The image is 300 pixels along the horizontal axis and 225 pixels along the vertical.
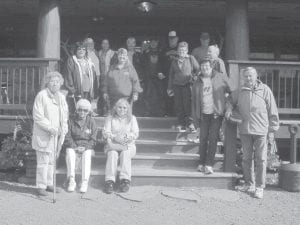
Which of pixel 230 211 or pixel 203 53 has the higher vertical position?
pixel 203 53

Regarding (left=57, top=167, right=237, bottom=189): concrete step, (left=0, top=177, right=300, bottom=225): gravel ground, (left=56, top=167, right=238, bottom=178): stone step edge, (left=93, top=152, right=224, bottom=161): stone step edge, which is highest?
(left=93, top=152, right=224, bottom=161): stone step edge

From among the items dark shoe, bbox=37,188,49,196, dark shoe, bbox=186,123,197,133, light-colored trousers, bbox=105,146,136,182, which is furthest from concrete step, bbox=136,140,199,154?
dark shoe, bbox=37,188,49,196

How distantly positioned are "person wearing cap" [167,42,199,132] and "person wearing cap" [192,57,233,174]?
937 mm

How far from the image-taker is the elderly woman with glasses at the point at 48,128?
6707mm

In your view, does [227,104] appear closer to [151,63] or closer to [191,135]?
[191,135]

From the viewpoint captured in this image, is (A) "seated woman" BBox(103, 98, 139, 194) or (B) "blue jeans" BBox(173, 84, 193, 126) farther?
(B) "blue jeans" BBox(173, 84, 193, 126)

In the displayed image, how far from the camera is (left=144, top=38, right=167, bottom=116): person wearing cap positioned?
943 cm

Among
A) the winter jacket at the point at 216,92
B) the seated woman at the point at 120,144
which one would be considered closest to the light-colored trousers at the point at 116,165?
the seated woman at the point at 120,144

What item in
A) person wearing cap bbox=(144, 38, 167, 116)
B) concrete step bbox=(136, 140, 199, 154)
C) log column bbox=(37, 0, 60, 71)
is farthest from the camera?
person wearing cap bbox=(144, 38, 167, 116)

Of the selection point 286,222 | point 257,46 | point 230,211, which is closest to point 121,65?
point 230,211

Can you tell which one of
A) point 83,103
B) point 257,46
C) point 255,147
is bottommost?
point 255,147

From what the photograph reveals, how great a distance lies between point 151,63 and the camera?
944cm

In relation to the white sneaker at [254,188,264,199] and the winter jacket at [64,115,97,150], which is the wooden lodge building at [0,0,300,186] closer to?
the white sneaker at [254,188,264,199]

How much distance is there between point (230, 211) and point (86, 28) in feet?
27.3
